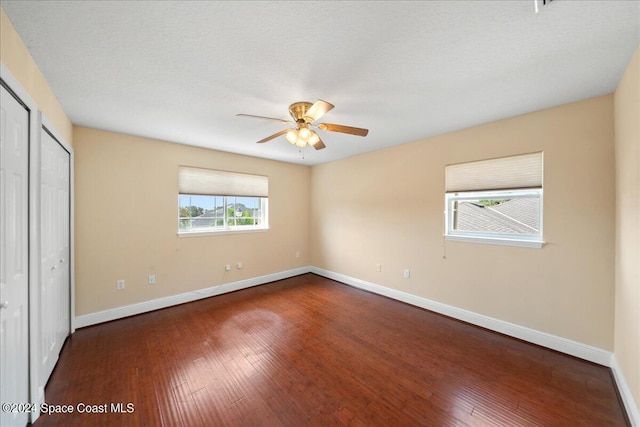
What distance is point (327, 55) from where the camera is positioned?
5.07ft

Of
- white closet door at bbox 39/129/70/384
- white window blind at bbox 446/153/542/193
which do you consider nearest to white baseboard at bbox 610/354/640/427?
white window blind at bbox 446/153/542/193

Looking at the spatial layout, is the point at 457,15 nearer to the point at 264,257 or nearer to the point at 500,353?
the point at 500,353

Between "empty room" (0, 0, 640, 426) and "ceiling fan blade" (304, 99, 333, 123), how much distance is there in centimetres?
2

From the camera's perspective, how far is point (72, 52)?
4.99 ft

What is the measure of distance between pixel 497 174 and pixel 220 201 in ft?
13.2

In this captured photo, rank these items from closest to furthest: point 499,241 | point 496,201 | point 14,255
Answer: point 14,255
point 499,241
point 496,201

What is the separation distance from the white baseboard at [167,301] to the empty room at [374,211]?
0.03 metres

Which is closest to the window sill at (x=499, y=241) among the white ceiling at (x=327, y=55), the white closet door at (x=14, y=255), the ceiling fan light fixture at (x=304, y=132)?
the white ceiling at (x=327, y=55)

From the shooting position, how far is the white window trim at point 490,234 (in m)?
2.47

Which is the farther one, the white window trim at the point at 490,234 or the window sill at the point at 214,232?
the window sill at the point at 214,232

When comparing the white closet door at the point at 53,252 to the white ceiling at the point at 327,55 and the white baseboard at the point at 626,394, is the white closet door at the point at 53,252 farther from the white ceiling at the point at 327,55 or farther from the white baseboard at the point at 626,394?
the white baseboard at the point at 626,394

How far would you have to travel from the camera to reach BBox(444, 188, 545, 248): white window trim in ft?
8.10

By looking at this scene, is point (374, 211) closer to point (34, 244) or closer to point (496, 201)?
point (496, 201)

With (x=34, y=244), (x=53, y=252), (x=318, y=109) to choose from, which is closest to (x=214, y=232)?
(x=53, y=252)
